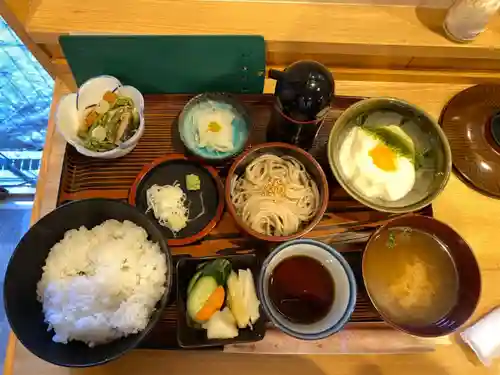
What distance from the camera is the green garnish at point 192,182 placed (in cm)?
146

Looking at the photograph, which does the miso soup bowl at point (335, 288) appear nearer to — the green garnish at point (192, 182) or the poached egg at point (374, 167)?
the poached egg at point (374, 167)

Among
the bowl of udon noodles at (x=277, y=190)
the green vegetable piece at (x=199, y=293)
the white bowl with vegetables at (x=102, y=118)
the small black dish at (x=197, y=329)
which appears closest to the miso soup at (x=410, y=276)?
the bowl of udon noodles at (x=277, y=190)

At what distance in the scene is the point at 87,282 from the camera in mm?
1211

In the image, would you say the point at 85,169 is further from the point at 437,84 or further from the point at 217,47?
the point at 437,84

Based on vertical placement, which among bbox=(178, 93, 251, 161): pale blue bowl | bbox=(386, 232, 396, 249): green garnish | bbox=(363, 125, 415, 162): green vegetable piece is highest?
bbox=(363, 125, 415, 162): green vegetable piece

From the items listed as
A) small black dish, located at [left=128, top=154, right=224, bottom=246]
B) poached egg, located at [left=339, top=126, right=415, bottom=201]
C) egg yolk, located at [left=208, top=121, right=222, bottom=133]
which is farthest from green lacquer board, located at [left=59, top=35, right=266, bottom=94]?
poached egg, located at [left=339, top=126, right=415, bottom=201]

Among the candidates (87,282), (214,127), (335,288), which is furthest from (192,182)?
(335,288)

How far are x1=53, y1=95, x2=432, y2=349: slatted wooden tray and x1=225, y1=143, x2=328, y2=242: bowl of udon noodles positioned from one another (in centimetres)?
7

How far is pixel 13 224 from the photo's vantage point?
2316 mm

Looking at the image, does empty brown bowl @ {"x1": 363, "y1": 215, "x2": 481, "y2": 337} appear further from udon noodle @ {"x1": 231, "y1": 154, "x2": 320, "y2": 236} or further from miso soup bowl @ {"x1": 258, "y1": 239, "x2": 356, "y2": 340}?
udon noodle @ {"x1": 231, "y1": 154, "x2": 320, "y2": 236}

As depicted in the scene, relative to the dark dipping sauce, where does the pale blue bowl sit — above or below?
above

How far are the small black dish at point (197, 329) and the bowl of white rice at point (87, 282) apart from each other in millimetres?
53

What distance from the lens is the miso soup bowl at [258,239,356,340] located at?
1190 mm

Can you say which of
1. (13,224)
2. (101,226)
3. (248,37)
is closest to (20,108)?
(13,224)
